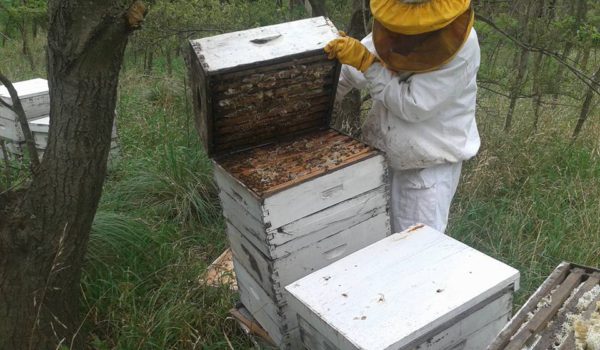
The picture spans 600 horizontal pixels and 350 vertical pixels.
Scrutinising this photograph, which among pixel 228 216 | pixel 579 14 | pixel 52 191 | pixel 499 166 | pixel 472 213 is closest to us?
pixel 52 191

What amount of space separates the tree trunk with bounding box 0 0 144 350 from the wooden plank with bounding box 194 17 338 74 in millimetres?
313

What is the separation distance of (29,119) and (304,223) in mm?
3149

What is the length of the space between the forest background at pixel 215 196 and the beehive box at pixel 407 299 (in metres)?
0.82

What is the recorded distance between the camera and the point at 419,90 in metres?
2.18

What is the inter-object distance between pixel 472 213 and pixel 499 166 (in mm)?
650

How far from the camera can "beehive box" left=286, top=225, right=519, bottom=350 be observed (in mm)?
1555

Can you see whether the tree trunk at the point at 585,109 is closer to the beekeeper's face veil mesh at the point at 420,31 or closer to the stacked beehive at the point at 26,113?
the beekeeper's face veil mesh at the point at 420,31

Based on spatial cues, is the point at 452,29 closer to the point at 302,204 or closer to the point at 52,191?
the point at 302,204

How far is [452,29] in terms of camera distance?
2.08m

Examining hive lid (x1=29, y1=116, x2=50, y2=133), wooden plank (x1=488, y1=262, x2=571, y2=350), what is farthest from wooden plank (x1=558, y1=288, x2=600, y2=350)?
hive lid (x1=29, y1=116, x2=50, y2=133)

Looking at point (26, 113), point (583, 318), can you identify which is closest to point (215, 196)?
point (26, 113)

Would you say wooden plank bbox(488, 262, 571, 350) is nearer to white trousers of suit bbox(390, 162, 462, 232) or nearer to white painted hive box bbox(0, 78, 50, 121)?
white trousers of suit bbox(390, 162, 462, 232)

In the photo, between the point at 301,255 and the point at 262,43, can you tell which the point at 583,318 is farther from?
the point at 262,43

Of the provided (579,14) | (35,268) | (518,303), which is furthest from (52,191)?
(579,14)
